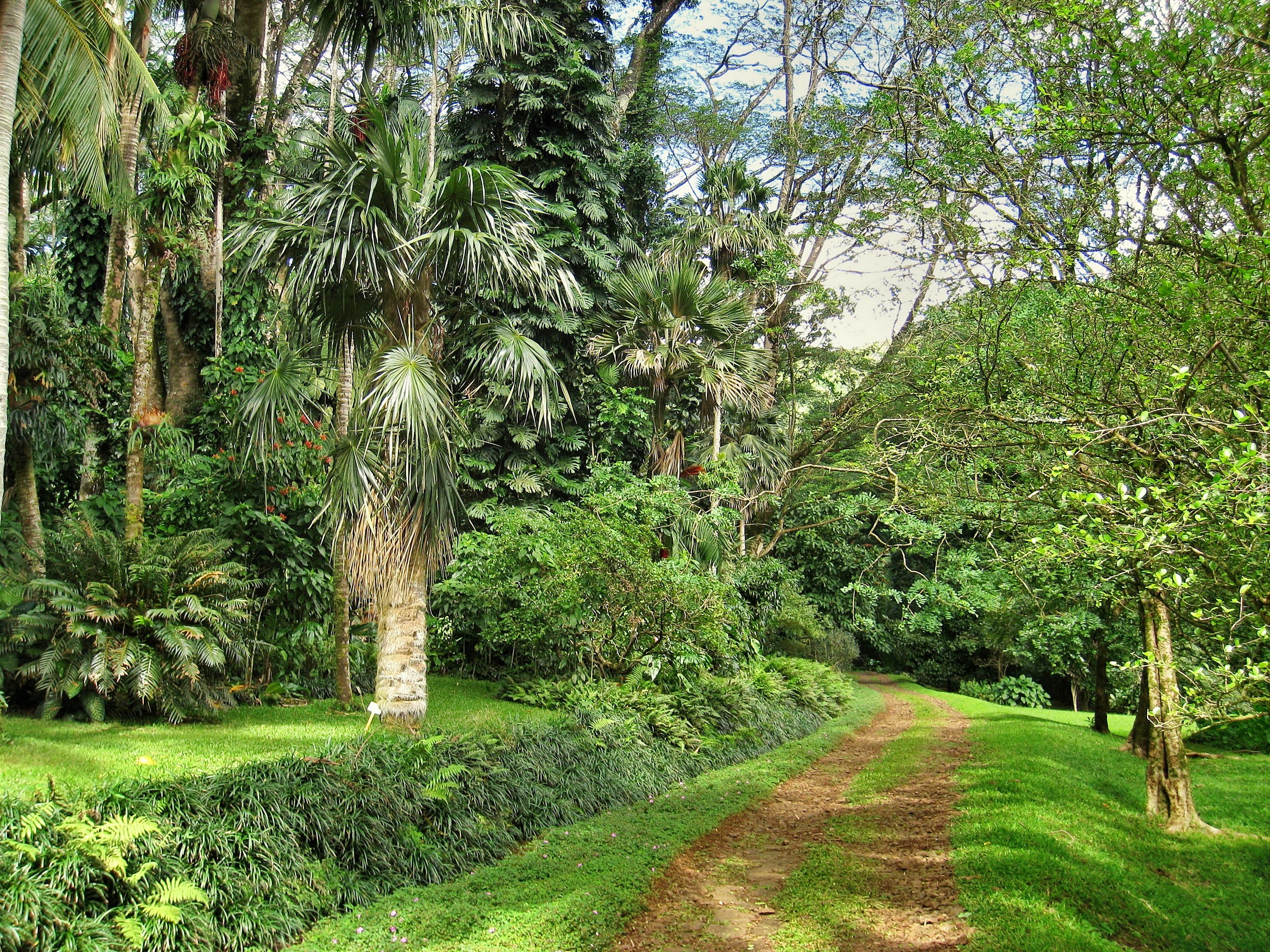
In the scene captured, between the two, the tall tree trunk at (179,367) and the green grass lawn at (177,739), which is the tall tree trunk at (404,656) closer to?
the green grass lawn at (177,739)

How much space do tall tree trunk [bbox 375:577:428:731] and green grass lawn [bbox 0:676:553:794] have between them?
1.04 feet

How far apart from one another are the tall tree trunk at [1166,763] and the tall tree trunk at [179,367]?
11189 mm

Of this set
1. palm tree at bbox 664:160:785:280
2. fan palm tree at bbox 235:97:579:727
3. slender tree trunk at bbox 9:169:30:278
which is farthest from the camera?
palm tree at bbox 664:160:785:280

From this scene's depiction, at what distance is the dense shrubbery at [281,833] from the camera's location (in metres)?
4.26

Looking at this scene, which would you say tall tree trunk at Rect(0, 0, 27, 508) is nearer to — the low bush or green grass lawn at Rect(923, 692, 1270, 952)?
green grass lawn at Rect(923, 692, 1270, 952)

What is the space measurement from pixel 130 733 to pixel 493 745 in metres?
2.99

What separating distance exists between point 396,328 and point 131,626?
364cm

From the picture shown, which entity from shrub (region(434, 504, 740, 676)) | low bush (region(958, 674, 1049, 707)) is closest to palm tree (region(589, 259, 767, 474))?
shrub (region(434, 504, 740, 676))

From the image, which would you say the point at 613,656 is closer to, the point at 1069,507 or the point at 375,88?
the point at 1069,507

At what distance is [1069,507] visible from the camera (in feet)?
21.1

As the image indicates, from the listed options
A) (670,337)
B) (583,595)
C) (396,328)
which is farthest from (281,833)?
(670,337)

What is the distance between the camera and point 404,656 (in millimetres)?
8328

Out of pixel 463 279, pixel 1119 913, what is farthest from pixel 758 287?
pixel 1119 913

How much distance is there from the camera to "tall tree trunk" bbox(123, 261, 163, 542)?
8492 millimetres
